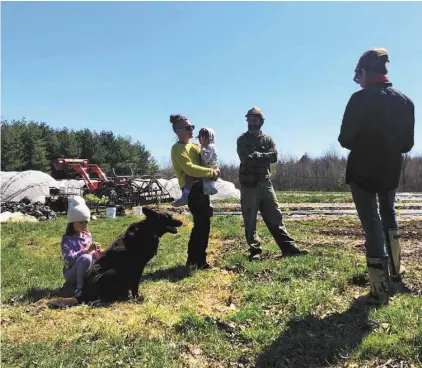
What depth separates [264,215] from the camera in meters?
6.30

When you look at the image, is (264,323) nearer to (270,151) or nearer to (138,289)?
(138,289)

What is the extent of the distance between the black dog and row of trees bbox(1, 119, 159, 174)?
36.8 m

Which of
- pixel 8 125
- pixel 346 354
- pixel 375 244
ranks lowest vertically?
pixel 346 354

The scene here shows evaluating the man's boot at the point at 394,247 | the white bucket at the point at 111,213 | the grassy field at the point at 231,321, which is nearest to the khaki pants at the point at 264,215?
the grassy field at the point at 231,321

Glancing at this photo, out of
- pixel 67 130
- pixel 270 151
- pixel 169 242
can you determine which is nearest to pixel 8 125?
pixel 67 130

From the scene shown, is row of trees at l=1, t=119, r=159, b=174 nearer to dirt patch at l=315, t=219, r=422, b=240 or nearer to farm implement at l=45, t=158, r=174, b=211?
farm implement at l=45, t=158, r=174, b=211

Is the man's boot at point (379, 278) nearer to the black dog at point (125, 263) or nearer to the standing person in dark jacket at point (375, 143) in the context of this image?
the standing person in dark jacket at point (375, 143)

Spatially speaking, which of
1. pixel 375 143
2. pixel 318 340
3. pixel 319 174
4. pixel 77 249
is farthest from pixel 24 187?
pixel 319 174

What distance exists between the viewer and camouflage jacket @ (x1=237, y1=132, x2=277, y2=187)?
6141 mm

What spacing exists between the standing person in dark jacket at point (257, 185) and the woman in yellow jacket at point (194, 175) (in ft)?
2.12

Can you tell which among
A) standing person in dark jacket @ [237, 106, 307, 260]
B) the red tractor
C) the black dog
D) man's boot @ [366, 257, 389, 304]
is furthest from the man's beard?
the red tractor

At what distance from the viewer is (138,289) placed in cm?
475

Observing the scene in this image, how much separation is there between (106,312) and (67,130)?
48.8 m

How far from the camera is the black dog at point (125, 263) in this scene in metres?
4.40
